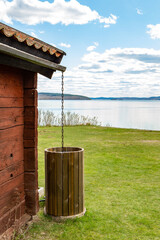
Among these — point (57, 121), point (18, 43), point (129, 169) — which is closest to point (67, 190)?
point (18, 43)

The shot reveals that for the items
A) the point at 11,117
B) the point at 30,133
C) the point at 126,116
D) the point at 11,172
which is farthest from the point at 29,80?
the point at 126,116

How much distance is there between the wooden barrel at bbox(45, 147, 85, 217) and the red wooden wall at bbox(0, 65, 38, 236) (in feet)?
0.78

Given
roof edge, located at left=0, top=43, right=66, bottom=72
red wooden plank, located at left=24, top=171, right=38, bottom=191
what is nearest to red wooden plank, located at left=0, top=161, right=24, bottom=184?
red wooden plank, located at left=24, top=171, right=38, bottom=191

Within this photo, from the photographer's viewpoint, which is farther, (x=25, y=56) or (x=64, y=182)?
(x=64, y=182)

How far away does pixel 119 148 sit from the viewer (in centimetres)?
1041

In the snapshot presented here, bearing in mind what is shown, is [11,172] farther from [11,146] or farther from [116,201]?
[116,201]

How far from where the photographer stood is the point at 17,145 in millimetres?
3994

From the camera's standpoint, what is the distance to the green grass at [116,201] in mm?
3968

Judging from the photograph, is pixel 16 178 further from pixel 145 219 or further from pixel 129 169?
pixel 129 169

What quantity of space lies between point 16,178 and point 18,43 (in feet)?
6.09

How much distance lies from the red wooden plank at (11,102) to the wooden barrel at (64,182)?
32.6 inches

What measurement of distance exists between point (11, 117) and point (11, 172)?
74cm

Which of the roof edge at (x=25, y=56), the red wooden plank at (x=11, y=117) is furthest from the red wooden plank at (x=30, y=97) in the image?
the roof edge at (x=25, y=56)

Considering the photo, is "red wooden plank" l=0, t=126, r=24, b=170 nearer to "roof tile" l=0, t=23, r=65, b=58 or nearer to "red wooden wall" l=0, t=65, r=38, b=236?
"red wooden wall" l=0, t=65, r=38, b=236
